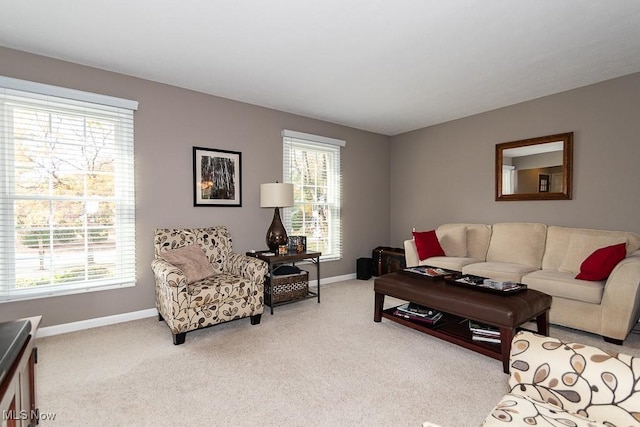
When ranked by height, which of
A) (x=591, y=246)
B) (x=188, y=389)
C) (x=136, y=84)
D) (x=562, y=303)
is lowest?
(x=188, y=389)

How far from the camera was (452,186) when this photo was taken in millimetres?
4930

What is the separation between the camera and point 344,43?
2.65 metres

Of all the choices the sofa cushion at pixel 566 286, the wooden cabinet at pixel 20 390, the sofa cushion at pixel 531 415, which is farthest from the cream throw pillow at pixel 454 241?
the wooden cabinet at pixel 20 390

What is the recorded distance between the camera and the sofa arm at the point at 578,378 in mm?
1130

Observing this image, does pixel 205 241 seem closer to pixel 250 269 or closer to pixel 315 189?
pixel 250 269

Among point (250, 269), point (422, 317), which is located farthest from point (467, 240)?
point (250, 269)

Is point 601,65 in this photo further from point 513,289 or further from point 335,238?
point 335,238

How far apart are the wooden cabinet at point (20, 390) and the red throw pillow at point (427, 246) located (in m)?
3.88

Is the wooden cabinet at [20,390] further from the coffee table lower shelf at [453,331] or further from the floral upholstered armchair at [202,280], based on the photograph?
the coffee table lower shelf at [453,331]

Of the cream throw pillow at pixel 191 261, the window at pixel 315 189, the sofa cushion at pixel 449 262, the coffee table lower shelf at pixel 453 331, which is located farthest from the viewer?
the window at pixel 315 189

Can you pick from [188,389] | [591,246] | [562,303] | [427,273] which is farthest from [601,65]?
[188,389]

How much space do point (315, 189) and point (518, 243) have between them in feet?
9.11

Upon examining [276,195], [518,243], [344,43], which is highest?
[344,43]

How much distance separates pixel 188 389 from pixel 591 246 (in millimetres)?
3943
